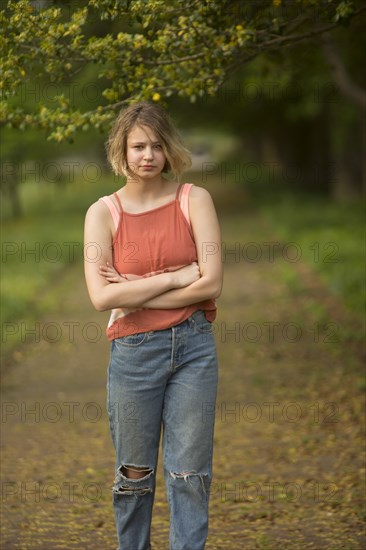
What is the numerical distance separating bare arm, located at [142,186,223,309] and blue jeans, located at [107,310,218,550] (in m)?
0.10

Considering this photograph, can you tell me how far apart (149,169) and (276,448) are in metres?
→ 4.06

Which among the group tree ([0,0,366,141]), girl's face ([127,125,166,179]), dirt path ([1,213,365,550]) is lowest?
dirt path ([1,213,365,550])

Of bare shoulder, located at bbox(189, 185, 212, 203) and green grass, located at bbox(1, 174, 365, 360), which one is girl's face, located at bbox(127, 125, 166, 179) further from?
green grass, located at bbox(1, 174, 365, 360)

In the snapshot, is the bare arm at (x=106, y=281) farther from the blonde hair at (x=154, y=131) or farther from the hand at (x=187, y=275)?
the blonde hair at (x=154, y=131)

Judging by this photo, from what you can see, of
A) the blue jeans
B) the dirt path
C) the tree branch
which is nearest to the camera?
the blue jeans

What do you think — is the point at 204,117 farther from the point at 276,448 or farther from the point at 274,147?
the point at 276,448

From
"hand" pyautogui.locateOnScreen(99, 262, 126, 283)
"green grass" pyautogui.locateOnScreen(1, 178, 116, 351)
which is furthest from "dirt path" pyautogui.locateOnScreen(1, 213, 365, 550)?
"hand" pyautogui.locateOnScreen(99, 262, 126, 283)

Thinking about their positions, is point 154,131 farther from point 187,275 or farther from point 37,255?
point 37,255

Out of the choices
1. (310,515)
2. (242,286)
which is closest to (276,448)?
(310,515)

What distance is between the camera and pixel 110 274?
403 centimetres

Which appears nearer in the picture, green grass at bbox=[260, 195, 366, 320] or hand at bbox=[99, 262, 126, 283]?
hand at bbox=[99, 262, 126, 283]

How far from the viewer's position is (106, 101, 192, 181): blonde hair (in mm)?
4039

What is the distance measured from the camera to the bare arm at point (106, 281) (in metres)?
3.96

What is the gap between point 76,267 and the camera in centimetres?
2136
